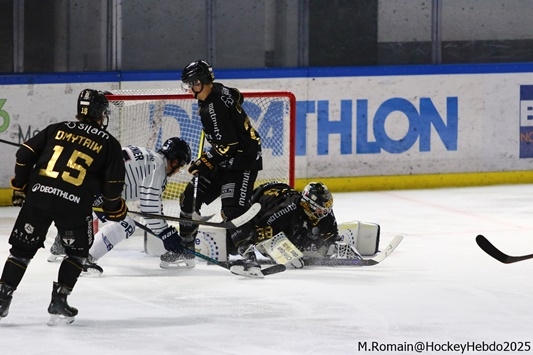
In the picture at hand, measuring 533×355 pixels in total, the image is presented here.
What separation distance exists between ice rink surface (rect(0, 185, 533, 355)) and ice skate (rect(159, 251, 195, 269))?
0.06 meters

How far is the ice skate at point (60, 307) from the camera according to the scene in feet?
16.9

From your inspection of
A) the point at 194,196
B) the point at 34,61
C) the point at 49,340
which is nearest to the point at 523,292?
the point at 194,196

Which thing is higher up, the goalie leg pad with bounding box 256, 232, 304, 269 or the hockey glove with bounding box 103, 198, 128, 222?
the hockey glove with bounding box 103, 198, 128, 222

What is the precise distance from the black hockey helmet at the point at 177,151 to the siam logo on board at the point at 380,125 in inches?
113

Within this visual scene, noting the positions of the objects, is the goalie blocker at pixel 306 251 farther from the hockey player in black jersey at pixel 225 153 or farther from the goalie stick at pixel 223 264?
the goalie stick at pixel 223 264

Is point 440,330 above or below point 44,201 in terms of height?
below

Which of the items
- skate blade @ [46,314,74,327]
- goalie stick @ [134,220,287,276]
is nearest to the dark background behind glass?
goalie stick @ [134,220,287,276]

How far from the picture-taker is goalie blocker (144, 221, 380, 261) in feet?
21.8

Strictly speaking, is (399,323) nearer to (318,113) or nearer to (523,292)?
(523,292)

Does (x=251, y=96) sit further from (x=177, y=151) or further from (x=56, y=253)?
(x=56, y=253)

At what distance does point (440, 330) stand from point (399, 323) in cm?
20

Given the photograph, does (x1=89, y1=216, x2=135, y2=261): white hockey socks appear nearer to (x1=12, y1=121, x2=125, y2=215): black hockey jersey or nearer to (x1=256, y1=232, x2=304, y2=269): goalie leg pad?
(x1=256, y1=232, x2=304, y2=269): goalie leg pad

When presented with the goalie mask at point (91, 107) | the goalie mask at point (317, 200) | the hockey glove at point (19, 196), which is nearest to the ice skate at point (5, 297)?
the hockey glove at point (19, 196)

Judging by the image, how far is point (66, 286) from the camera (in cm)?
516
